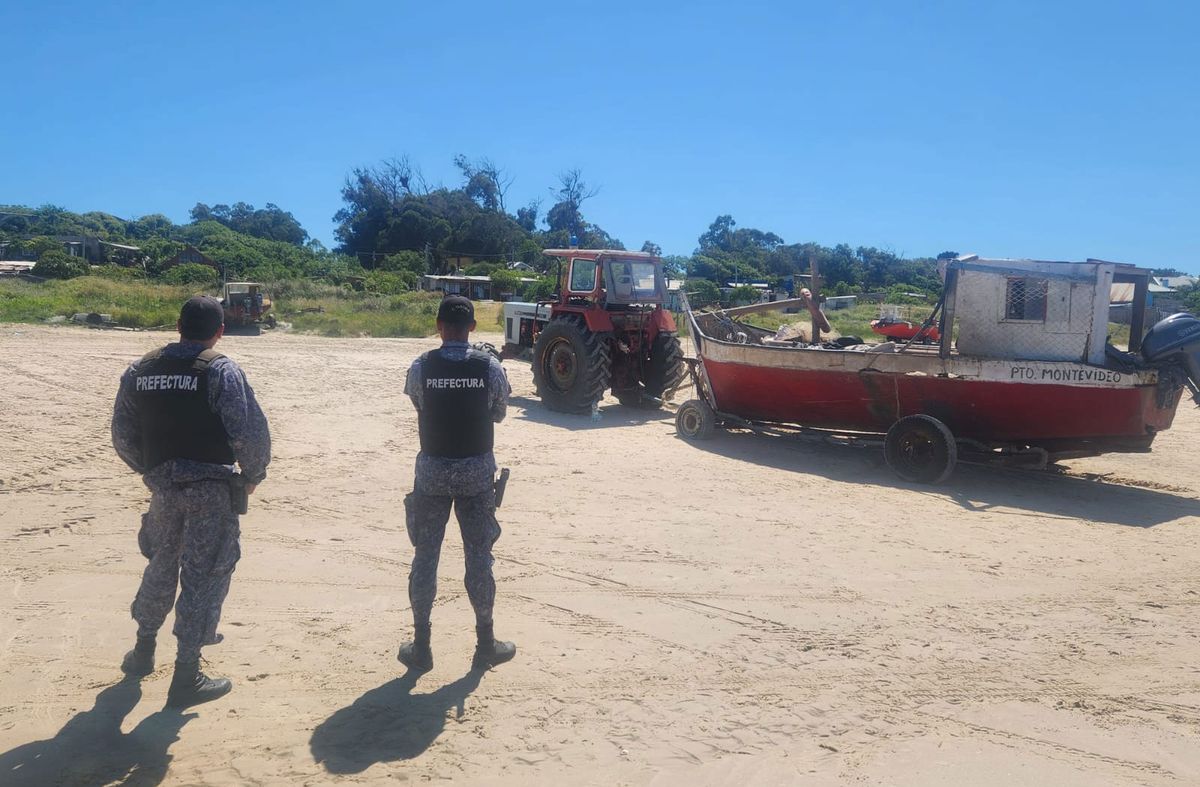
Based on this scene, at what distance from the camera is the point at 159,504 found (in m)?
3.74

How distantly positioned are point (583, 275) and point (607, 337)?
3.06ft

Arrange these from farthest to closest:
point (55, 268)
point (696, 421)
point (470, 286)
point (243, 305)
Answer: point (470, 286) → point (55, 268) → point (243, 305) → point (696, 421)

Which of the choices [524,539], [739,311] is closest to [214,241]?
[739,311]

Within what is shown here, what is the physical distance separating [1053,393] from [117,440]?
23.6 ft

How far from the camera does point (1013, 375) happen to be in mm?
8086

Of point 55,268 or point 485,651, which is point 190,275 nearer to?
point 55,268

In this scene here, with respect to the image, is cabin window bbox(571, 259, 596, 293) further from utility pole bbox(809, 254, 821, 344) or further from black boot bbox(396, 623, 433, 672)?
black boot bbox(396, 623, 433, 672)

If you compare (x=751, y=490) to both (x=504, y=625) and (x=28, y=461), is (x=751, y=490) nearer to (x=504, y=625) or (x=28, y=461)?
(x=504, y=625)

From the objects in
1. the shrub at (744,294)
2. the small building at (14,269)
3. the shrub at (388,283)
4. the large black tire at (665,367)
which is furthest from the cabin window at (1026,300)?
the small building at (14,269)

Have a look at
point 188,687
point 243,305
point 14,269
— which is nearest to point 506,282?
point 14,269

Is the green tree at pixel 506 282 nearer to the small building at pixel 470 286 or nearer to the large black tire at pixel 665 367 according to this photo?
the small building at pixel 470 286

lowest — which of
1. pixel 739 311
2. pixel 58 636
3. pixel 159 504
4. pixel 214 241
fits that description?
pixel 58 636

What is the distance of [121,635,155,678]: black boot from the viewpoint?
13.0 feet

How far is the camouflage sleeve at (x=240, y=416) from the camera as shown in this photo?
370cm
